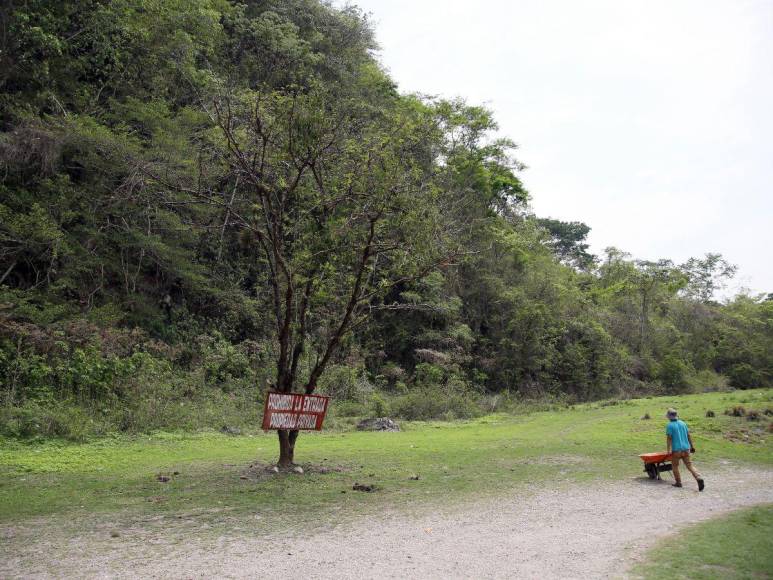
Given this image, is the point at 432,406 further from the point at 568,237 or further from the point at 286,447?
the point at 568,237

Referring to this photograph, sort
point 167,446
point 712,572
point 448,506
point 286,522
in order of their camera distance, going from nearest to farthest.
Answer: point 712,572
point 286,522
point 448,506
point 167,446

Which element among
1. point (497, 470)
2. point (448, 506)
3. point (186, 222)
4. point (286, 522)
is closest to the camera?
point (286, 522)

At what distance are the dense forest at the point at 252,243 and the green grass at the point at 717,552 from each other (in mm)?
5933

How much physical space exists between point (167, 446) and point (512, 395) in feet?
65.3

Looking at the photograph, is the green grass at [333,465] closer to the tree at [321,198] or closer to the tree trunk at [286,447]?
the tree trunk at [286,447]

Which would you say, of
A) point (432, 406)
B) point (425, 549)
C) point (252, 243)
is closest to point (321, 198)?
point (425, 549)

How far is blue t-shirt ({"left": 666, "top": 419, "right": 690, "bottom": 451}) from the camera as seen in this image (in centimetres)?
1079

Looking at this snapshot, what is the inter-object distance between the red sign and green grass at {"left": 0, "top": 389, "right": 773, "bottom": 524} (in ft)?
3.16

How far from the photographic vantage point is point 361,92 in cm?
3206

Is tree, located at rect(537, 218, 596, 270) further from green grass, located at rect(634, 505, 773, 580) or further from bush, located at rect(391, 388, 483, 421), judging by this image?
green grass, located at rect(634, 505, 773, 580)

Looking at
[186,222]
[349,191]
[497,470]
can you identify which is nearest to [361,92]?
[186,222]

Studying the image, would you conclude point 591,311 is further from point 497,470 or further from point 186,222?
point 497,470

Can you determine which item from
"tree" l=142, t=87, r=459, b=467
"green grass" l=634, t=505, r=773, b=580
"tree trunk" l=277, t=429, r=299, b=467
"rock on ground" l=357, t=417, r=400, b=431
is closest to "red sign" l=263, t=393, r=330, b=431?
"tree" l=142, t=87, r=459, b=467

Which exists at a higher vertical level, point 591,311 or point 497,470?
point 591,311
